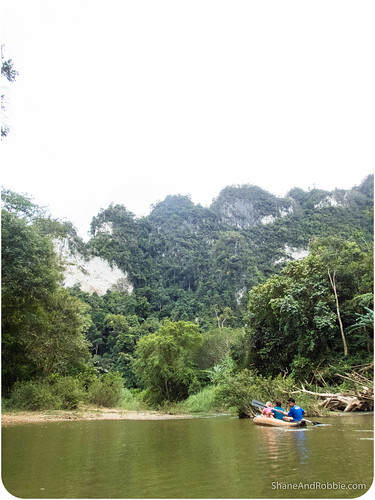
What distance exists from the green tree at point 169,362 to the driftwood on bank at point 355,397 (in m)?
11.0

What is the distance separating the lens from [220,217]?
235 ft

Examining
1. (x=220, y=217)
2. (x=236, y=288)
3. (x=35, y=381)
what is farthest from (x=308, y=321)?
(x=220, y=217)

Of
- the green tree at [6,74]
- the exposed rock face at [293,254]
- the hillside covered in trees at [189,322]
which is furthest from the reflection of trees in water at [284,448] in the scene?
the exposed rock face at [293,254]

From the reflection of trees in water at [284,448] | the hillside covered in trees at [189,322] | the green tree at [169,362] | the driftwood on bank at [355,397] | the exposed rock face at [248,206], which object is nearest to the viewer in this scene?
the reflection of trees in water at [284,448]

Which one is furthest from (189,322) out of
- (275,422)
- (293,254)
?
(293,254)

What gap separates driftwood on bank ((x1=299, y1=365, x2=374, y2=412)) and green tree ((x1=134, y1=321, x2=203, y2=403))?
10992 mm

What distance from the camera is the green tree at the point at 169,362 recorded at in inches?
783

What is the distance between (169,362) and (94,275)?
2895cm

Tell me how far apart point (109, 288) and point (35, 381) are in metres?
35.8

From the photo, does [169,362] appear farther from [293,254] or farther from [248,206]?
[248,206]

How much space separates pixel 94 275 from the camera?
4738 cm

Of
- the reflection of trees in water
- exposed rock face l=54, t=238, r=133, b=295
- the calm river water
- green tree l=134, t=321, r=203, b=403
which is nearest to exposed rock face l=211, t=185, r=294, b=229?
exposed rock face l=54, t=238, r=133, b=295

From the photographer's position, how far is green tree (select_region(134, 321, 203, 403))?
19891 mm

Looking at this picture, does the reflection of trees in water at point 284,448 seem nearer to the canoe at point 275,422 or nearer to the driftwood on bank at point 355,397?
the canoe at point 275,422
